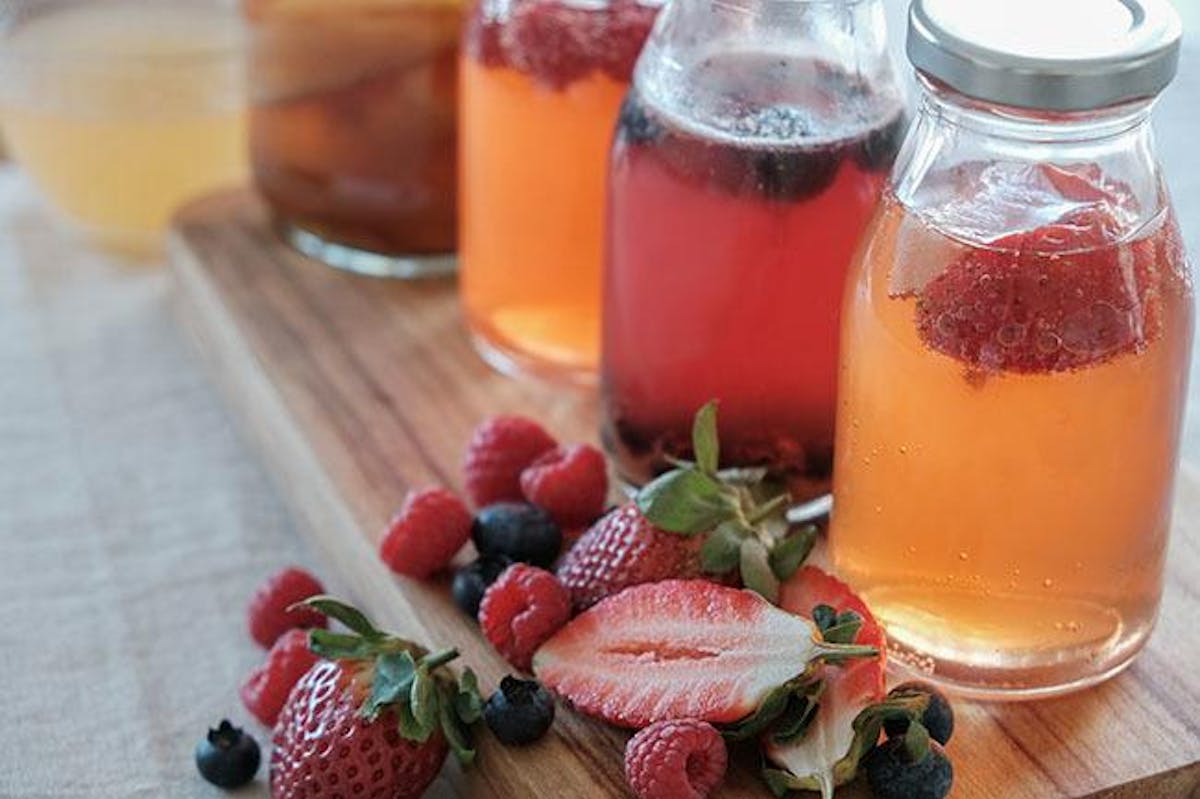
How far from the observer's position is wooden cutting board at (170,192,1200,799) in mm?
986

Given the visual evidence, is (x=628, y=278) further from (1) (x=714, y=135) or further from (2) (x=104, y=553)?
(2) (x=104, y=553)

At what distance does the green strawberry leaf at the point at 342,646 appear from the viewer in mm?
993

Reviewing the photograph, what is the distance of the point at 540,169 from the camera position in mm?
1276

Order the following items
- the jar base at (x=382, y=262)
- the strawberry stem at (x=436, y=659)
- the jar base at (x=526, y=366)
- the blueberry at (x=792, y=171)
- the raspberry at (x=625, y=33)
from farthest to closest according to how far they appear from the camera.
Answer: the jar base at (x=382, y=262) < the jar base at (x=526, y=366) < the raspberry at (x=625, y=33) < the blueberry at (x=792, y=171) < the strawberry stem at (x=436, y=659)

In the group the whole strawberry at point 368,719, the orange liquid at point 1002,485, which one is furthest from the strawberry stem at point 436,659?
the orange liquid at point 1002,485

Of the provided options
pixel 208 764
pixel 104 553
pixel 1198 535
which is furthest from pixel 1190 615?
pixel 104 553

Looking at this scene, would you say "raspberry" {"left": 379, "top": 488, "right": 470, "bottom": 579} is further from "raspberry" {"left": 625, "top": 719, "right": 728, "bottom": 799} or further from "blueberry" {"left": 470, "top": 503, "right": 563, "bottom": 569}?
"raspberry" {"left": 625, "top": 719, "right": 728, "bottom": 799}

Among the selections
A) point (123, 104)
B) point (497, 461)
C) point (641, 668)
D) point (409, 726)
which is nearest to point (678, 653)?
point (641, 668)

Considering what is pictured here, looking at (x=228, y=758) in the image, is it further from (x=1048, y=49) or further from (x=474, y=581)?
(x=1048, y=49)

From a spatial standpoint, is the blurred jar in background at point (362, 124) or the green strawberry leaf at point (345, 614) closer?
the green strawberry leaf at point (345, 614)

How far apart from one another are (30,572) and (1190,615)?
2.12ft

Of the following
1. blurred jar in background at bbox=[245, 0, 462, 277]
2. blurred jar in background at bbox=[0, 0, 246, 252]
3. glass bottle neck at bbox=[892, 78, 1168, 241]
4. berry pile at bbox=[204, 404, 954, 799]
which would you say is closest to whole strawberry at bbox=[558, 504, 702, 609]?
berry pile at bbox=[204, 404, 954, 799]

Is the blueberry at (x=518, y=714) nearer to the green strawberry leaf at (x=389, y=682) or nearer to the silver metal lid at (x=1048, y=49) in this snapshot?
the green strawberry leaf at (x=389, y=682)

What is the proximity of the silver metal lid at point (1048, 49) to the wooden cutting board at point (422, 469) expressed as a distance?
1.01 ft
